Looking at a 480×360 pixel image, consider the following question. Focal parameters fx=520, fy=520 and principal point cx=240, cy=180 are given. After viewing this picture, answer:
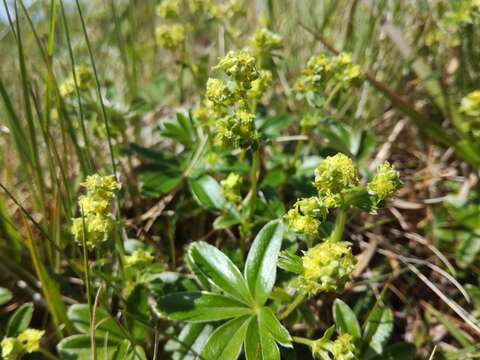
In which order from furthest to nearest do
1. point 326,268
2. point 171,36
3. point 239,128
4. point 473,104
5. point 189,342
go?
point 171,36 → point 473,104 → point 189,342 → point 239,128 → point 326,268

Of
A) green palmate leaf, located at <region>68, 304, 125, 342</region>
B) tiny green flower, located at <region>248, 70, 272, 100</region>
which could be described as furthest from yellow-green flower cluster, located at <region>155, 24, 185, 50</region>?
green palmate leaf, located at <region>68, 304, 125, 342</region>

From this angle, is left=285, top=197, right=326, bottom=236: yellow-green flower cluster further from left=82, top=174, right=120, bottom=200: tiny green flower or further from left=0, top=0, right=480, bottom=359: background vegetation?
left=82, top=174, right=120, bottom=200: tiny green flower

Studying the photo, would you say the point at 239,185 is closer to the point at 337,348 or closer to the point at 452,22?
the point at 337,348

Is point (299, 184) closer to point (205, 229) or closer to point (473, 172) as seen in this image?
point (205, 229)

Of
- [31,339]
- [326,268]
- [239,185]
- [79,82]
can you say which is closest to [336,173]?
[326,268]

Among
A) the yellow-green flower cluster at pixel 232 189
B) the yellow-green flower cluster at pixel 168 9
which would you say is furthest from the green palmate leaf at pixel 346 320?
the yellow-green flower cluster at pixel 168 9
